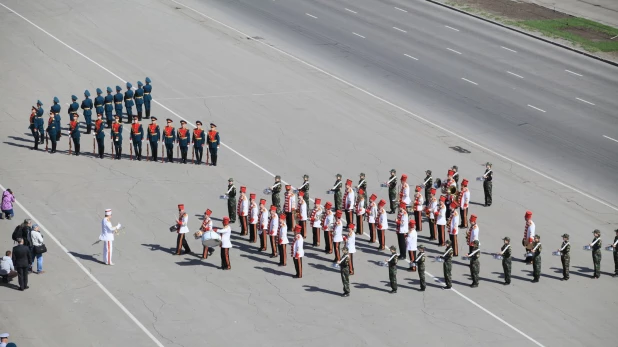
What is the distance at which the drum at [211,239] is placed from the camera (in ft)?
102

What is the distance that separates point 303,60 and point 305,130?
29.1 feet

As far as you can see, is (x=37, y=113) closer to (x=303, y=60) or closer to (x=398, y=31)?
(x=303, y=60)

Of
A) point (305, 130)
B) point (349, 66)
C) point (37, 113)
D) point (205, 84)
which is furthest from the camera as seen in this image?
point (349, 66)

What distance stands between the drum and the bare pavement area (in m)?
0.75

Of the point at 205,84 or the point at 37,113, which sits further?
the point at 205,84

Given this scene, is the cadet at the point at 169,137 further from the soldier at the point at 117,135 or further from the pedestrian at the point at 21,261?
the pedestrian at the point at 21,261

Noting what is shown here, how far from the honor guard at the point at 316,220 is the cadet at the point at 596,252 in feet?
26.2

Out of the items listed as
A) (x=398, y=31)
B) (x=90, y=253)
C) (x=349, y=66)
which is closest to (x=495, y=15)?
(x=398, y=31)

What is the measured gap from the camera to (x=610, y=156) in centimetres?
4241

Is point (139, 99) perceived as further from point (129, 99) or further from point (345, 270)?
point (345, 270)

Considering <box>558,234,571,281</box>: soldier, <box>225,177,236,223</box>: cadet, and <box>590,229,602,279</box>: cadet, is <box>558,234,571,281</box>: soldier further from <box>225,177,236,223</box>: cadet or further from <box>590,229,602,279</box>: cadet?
<box>225,177,236,223</box>: cadet

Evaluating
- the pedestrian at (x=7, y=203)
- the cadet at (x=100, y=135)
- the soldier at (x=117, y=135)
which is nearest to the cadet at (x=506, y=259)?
the soldier at (x=117, y=135)

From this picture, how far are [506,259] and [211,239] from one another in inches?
330

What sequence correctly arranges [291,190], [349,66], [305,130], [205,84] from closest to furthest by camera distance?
[291,190]
[305,130]
[205,84]
[349,66]
